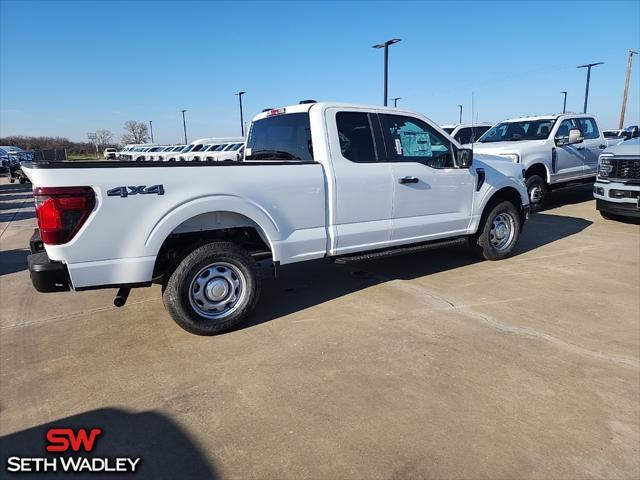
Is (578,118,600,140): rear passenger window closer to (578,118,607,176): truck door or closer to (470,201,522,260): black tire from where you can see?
(578,118,607,176): truck door

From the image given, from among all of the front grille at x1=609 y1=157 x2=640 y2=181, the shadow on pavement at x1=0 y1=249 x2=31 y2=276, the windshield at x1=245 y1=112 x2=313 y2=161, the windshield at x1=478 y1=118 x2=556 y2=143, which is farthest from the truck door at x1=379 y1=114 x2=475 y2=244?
the windshield at x1=478 y1=118 x2=556 y2=143

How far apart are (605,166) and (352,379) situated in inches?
320

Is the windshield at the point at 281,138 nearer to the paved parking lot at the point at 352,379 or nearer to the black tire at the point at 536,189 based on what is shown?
the paved parking lot at the point at 352,379

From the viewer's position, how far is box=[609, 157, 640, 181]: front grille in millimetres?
8172

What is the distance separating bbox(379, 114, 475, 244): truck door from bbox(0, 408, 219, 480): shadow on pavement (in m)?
3.12

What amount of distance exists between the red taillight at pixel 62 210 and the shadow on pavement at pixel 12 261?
12.1ft

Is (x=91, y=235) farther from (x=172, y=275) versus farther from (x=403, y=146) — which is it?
(x=403, y=146)

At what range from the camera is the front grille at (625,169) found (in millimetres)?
8172

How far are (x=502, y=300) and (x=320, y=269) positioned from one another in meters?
2.32

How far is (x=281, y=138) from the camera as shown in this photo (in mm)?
4961

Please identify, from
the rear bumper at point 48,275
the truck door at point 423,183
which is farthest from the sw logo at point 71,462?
the truck door at point 423,183

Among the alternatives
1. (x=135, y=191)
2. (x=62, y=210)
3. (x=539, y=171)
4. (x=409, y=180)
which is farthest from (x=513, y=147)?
(x=62, y=210)

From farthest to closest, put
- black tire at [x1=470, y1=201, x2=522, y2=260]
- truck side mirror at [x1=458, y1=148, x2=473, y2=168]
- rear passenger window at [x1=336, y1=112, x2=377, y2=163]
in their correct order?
black tire at [x1=470, y1=201, x2=522, y2=260] < truck side mirror at [x1=458, y1=148, x2=473, y2=168] < rear passenger window at [x1=336, y1=112, x2=377, y2=163]

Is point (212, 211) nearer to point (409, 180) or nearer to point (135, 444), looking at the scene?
point (135, 444)
